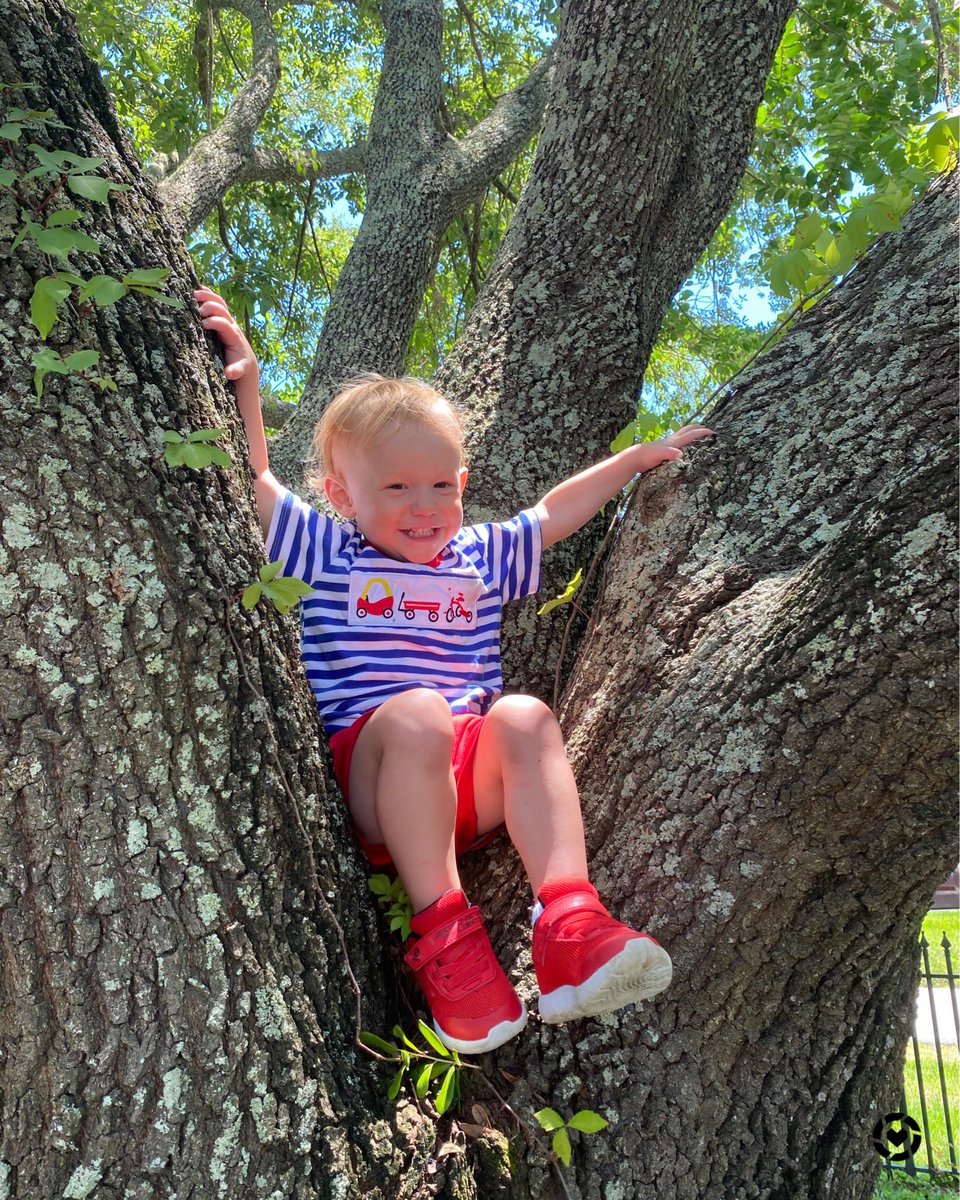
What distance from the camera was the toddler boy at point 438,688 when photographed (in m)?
1.54

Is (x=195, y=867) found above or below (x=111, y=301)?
below

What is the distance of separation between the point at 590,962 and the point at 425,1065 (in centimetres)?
33

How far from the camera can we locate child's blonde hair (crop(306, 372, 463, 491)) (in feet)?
7.14

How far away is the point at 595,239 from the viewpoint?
265cm

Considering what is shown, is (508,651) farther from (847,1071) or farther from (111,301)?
(111,301)

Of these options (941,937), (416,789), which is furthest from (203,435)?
(941,937)

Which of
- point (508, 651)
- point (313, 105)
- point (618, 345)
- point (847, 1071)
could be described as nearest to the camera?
point (847, 1071)

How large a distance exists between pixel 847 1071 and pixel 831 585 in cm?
83

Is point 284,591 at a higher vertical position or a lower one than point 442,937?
higher

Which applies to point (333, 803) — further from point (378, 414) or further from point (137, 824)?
point (378, 414)

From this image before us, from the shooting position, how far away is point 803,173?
244 inches

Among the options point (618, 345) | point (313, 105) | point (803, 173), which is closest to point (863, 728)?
point (618, 345)

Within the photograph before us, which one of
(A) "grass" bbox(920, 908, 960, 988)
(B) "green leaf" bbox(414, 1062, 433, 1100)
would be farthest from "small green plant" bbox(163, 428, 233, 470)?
(A) "grass" bbox(920, 908, 960, 988)

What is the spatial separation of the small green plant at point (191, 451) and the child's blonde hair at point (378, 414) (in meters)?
0.86
